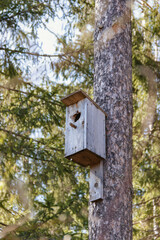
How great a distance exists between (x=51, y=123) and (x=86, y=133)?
288 cm

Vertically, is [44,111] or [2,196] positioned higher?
[44,111]

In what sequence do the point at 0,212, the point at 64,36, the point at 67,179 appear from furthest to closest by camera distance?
the point at 64,36
the point at 67,179
the point at 0,212

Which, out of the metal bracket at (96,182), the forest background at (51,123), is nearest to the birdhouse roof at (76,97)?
the metal bracket at (96,182)

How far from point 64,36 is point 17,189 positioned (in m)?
3.07

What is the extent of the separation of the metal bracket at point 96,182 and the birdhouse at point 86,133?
6 cm

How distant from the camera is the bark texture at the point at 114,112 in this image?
3.06 metres

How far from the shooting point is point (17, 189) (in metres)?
5.63

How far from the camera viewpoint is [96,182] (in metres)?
3.23

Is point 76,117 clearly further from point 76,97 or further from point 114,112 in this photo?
point 114,112

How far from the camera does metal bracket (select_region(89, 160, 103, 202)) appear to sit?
314cm

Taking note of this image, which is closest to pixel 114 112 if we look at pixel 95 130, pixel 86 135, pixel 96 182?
pixel 95 130

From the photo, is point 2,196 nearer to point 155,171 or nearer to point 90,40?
point 155,171

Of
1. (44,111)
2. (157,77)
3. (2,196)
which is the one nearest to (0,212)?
(2,196)

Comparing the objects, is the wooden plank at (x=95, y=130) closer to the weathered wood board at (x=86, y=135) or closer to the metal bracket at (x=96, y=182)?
the weathered wood board at (x=86, y=135)
